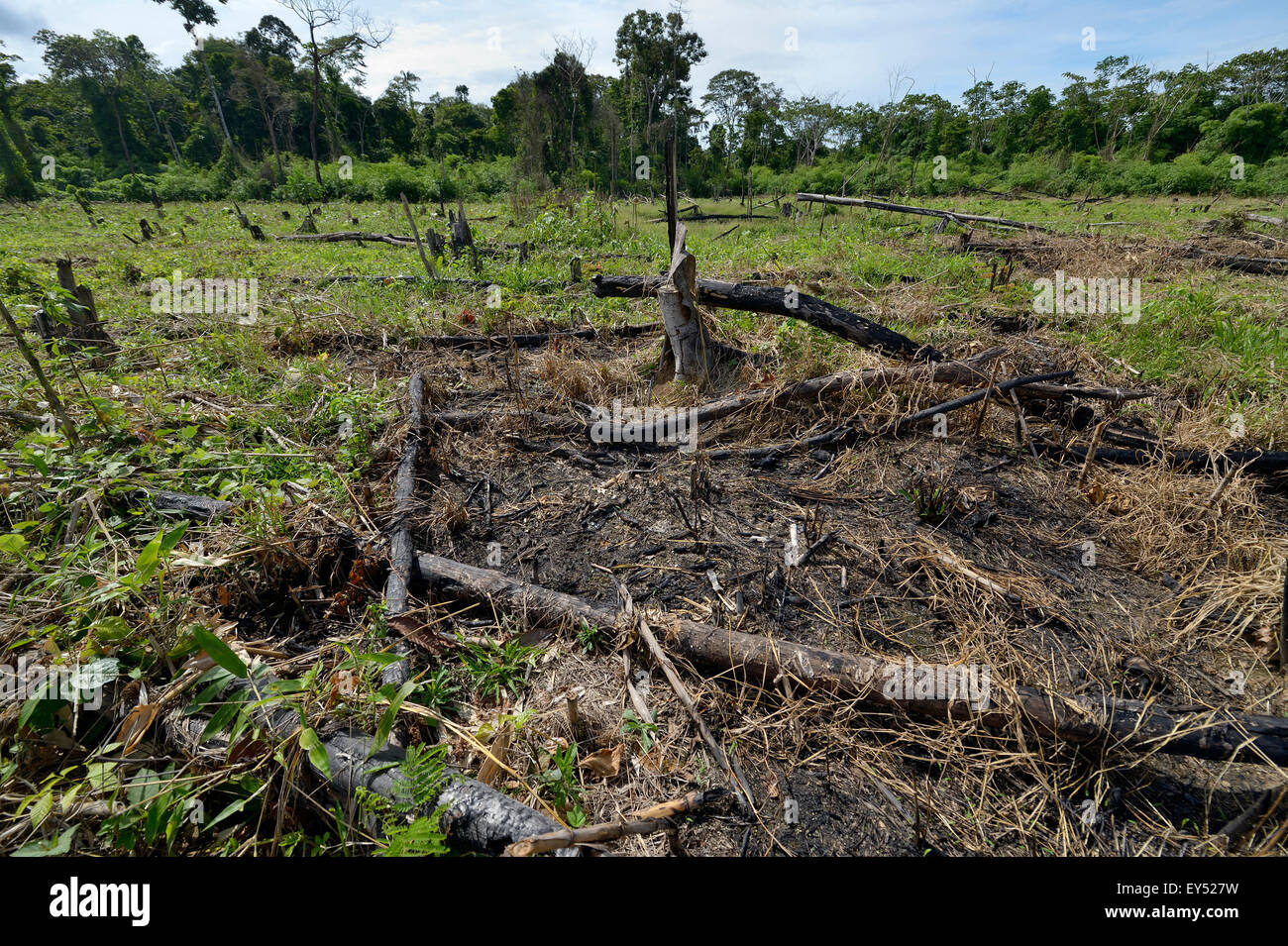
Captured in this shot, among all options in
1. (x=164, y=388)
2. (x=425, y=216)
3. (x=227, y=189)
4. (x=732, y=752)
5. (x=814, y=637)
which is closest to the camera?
(x=732, y=752)

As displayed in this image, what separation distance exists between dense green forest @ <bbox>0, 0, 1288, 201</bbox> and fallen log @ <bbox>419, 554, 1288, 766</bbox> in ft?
43.5

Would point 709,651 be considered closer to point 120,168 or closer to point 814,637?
point 814,637

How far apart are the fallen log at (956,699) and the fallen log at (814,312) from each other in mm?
2861

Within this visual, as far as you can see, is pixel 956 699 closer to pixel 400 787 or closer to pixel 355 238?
pixel 400 787

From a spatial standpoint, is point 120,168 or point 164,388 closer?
point 164,388

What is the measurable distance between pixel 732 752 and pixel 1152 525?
8.53ft

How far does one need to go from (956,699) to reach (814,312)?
124 inches

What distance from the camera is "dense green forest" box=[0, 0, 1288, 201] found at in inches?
773

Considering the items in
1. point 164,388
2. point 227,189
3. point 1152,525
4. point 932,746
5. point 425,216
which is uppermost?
point 227,189

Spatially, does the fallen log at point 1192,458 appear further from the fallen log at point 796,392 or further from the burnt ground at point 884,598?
the fallen log at point 796,392

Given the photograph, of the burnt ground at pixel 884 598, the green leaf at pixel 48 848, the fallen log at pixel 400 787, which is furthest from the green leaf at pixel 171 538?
the burnt ground at pixel 884 598

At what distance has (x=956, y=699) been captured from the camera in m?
1.93
